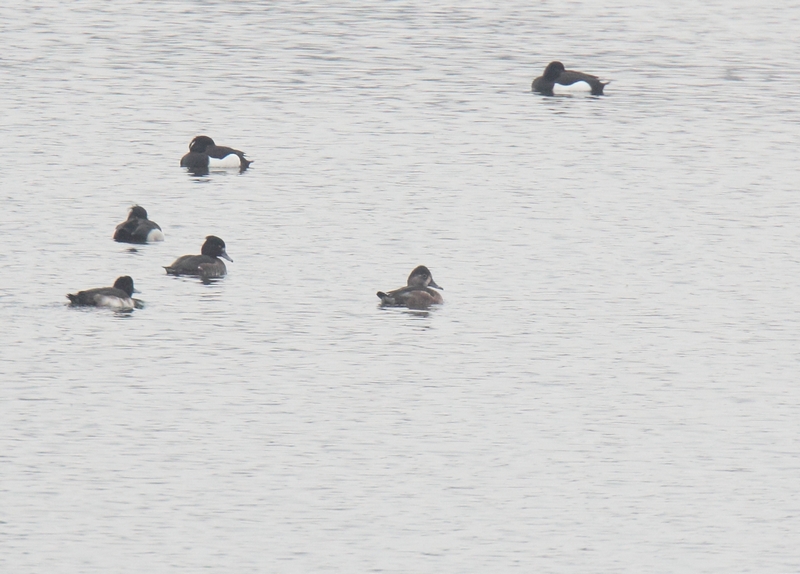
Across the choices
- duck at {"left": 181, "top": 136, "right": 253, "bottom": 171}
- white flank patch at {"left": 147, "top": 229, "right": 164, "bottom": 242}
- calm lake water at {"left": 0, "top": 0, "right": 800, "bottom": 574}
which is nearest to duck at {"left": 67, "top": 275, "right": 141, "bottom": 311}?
calm lake water at {"left": 0, "top": 0, "right": 800, "bottom": 574}

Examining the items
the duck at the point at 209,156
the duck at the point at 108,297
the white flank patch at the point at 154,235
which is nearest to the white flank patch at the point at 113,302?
the duck at the point at 108,297

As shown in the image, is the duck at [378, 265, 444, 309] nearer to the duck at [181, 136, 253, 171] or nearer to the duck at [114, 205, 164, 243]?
the duck at [114, 205, 164, 243]

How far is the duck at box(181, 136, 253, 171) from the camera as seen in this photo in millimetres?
30594

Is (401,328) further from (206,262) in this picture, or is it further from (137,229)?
(137,229)

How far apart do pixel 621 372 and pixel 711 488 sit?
3.63m

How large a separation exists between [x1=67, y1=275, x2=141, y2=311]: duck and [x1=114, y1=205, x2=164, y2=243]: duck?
11.8 ft

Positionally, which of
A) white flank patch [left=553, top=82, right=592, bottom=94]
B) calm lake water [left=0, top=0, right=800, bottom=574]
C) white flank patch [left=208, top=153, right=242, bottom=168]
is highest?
white flank patch [left=553, top=82, right=592, bottom=94]

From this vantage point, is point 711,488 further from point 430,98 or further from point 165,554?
point 430,98

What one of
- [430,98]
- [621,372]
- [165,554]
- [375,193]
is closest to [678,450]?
[621,372]

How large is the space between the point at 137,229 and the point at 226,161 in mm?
5923

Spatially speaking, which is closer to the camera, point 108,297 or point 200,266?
point 108,297

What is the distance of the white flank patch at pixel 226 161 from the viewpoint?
30.6 m

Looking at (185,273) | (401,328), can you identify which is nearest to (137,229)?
(185,273)

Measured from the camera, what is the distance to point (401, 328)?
69.5 feet
